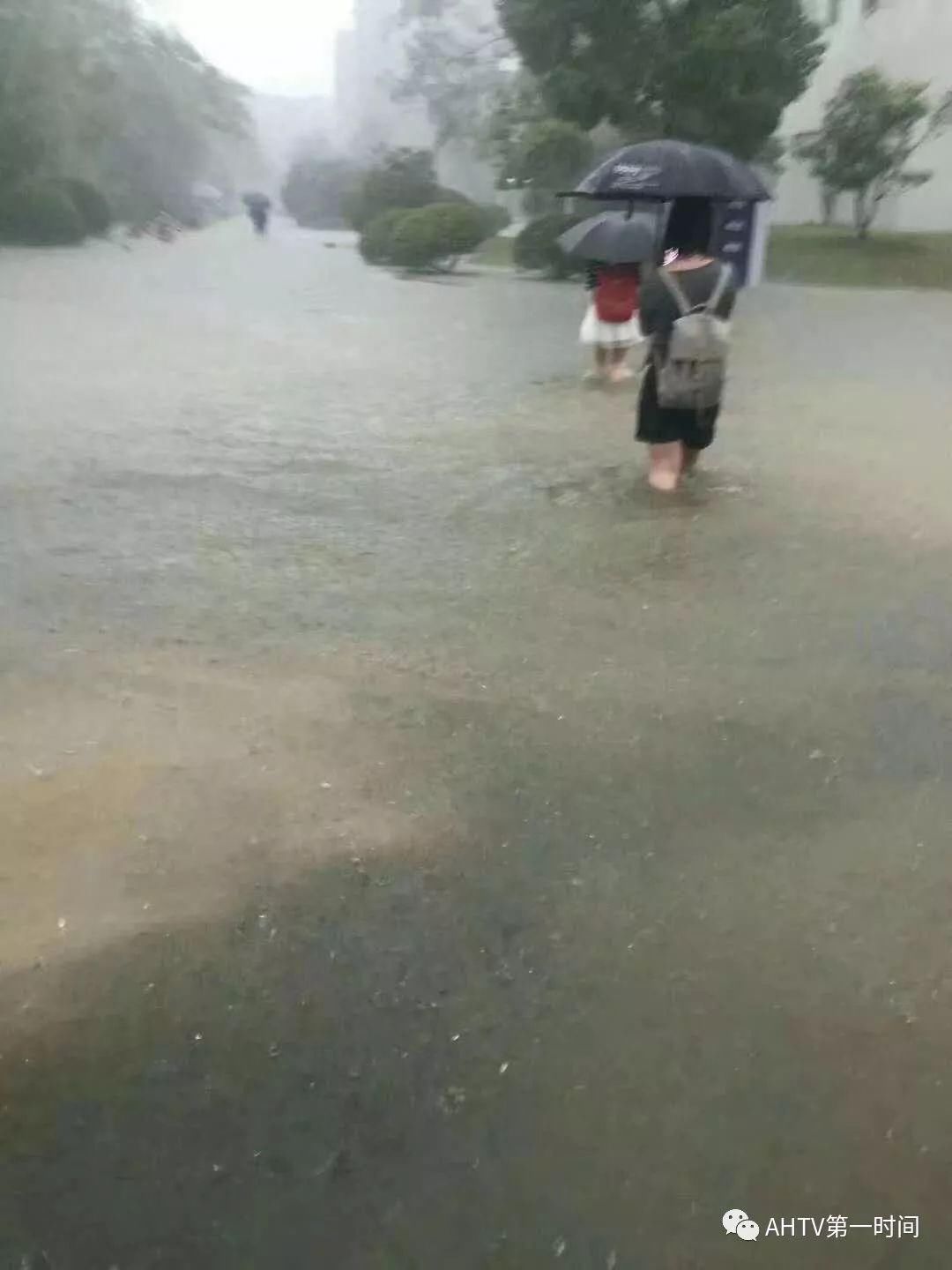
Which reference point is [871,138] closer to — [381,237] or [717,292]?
[381,237]

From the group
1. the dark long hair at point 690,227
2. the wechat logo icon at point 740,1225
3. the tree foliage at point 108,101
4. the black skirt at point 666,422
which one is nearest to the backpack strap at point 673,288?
the dark long hair at point 690,227

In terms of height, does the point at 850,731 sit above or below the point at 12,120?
below

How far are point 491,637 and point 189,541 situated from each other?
129 cm

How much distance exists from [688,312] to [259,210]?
2.75 meters

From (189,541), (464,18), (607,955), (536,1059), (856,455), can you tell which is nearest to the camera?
(536,1059)

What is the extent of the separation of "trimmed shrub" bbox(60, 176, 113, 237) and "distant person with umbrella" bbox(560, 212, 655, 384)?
7.70ft

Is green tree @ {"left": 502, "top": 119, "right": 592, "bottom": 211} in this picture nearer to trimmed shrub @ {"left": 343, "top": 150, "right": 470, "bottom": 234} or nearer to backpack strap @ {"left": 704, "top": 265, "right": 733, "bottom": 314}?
trimmed shrub @ {"left": 343, "top": 150, "right": 470, "bottom": 234}

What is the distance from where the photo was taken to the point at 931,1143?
1647 millimetres

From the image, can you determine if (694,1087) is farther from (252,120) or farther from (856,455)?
(252,120)

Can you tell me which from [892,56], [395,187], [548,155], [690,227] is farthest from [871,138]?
[690,227]

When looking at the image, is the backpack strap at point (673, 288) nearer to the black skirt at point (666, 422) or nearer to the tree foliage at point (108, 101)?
the black skirt at point (666, 422)

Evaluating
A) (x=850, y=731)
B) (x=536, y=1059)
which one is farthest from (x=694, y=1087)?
(x=850, y=731)

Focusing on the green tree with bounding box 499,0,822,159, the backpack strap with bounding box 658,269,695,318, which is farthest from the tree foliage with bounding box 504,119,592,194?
the backpack strap with bounding box 658,269,695,318

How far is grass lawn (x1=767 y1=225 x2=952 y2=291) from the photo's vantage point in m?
7.74
